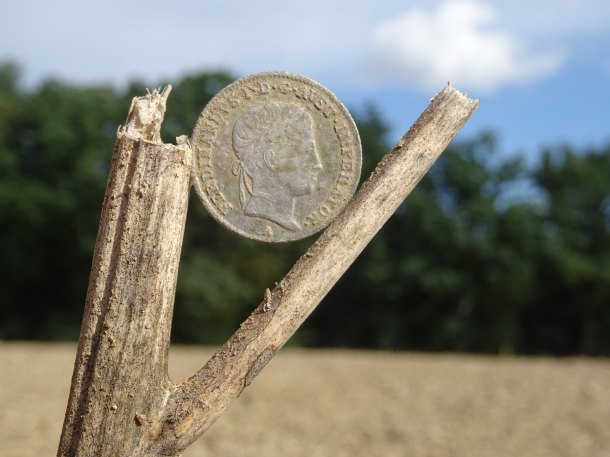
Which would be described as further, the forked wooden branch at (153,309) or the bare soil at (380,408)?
the bare soil at (380,408)

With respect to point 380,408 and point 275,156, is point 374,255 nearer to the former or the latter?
point 380,408

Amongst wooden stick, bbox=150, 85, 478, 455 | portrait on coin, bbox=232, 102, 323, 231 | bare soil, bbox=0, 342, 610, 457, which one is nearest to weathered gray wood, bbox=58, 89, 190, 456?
wooden stick, bbox=150, 85, 478, 455

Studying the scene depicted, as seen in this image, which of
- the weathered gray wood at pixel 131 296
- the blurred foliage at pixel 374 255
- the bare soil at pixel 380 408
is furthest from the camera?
the blurred foliage at pixel 374 255

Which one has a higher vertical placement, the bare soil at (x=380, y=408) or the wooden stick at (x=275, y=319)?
the wooden stick at (x=275, y=319)

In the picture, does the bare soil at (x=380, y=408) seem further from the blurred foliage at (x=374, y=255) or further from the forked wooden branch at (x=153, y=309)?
the blurred foliage at (x=374, y=255)

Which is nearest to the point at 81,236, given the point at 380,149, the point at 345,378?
the point at 380,149

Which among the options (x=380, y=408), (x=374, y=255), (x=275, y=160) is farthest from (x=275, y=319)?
(x=374, y=255)

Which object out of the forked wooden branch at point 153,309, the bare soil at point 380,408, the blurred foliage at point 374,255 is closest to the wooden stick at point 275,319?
the forked wooden branch at point 153,309
